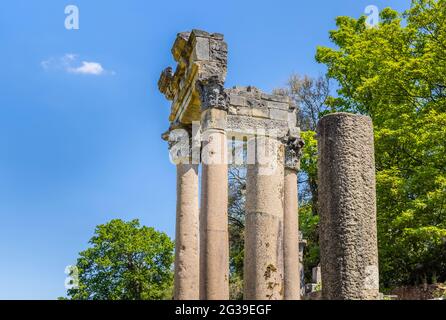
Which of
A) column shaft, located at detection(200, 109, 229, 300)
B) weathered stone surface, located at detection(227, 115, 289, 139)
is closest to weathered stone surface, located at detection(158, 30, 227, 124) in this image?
column shaft, located at detection(200, 109, 229, 300)

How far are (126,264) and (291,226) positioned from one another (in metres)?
25.3

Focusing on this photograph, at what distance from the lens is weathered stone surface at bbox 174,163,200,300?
16.6 m

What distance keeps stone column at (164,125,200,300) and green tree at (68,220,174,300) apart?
23276 millimetres

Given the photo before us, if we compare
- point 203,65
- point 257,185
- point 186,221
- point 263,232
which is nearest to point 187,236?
point 186,221

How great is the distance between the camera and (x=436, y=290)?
23.3 metres

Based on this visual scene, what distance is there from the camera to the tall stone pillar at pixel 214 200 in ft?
48.3

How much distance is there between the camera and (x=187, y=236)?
17.0 meters

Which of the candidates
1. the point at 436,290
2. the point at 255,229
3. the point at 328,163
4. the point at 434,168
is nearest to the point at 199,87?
the point at 255,229

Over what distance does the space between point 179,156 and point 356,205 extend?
34.4 ft

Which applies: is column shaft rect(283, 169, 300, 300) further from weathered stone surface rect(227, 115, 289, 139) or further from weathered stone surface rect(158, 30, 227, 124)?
weathered stone surface rect(158, 30, 227, 124)

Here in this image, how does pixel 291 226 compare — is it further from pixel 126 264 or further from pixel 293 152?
pixel 126 264

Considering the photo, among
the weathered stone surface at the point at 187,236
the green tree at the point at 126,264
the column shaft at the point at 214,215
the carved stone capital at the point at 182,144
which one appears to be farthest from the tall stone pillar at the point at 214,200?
the green tree at the point at 126,264
